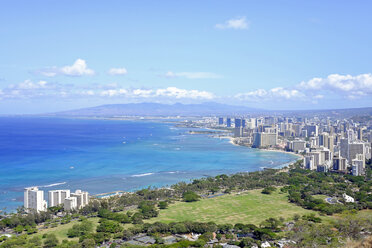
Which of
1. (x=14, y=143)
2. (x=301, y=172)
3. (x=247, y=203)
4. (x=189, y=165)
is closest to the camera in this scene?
(x=247, y=203)

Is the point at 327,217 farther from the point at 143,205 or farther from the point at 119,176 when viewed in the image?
the point at 119,176

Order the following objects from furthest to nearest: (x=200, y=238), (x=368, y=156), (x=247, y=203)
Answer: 1. (x=368, y=156)
2. (x=247, y=203)
3. (x=200, y=238)

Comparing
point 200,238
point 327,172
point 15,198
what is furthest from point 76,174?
point 327,172

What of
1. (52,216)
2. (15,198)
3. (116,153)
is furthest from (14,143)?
(52,216)

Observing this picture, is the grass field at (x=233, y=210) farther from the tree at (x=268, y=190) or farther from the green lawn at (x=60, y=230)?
the green lawn at (x=60, y=230)

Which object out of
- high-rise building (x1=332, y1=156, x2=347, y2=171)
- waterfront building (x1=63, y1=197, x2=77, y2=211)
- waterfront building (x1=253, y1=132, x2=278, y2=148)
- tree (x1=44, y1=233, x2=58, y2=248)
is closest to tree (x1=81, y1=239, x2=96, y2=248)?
tree (x1=44, y1=233, x2=58, y2=248)

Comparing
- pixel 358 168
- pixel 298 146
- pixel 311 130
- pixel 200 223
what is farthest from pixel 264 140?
pixel 200 223

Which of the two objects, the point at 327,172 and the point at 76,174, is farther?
the point at 327,172

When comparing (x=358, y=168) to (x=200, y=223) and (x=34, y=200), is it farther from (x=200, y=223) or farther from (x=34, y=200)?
(x=34, y=200)
